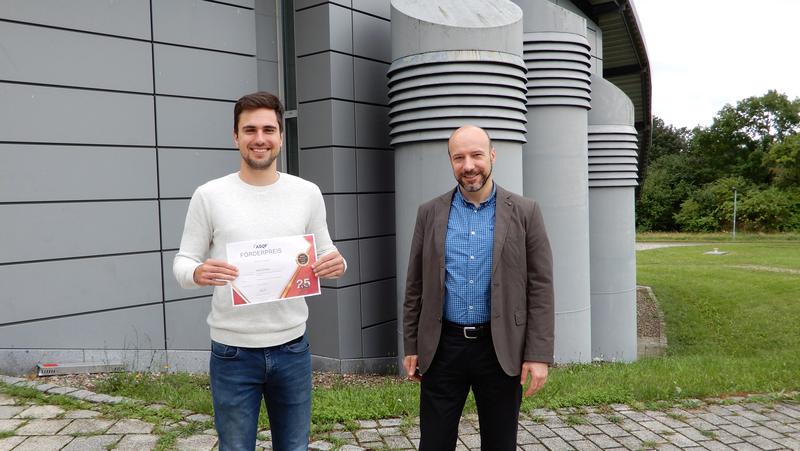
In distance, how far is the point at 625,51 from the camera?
677 inches

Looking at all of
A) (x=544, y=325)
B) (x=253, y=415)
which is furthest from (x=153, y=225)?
(x=544, y=325)

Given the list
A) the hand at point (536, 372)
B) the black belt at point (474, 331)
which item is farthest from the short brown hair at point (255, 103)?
the hand at point (536, 372)

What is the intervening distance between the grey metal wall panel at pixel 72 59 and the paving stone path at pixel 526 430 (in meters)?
2.82

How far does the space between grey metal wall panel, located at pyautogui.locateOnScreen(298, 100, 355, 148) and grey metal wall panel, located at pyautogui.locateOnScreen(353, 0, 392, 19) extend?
1.22 metres

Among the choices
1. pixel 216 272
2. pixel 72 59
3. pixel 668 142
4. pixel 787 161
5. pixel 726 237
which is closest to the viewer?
pixel 216 272

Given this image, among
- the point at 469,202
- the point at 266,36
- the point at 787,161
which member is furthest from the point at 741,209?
the point at 469,202

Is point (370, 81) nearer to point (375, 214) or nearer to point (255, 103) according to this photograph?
point (375, 214)

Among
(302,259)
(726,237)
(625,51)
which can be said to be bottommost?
(726,237)

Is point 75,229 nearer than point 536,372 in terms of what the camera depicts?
No

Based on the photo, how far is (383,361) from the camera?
8.16 metres

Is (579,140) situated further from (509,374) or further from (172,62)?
(509,374)

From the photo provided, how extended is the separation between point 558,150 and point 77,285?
6.42 meters

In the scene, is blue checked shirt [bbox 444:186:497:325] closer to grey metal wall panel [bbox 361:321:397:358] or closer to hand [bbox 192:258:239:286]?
hand [bbox 192:258:239:286]

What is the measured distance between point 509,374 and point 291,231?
1239 mm
